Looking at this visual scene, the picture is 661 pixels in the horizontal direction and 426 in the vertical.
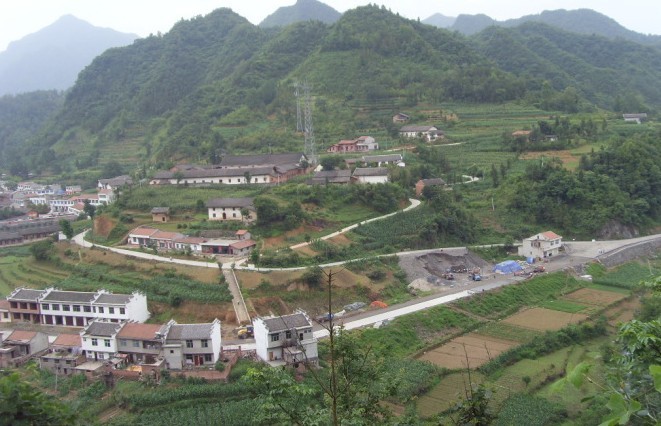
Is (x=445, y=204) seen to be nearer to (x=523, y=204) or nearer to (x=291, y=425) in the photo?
(x=523, y=204)

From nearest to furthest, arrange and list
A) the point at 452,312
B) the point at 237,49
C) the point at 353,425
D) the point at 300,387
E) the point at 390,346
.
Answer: the point at 353,425 → the point at 300,387 → the point at 390,346 → the point at 452,312 → the point at 237,49

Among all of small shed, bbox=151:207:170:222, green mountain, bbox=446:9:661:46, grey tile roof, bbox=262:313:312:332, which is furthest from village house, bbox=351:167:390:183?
green mountain, bbox=446:9:661:46

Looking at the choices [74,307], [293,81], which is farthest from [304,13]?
[74,307]

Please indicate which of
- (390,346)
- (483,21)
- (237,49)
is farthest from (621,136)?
(483,21)

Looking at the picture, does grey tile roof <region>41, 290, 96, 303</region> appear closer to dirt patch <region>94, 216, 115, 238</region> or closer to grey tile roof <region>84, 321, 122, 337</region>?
grey tile roof <region>84, 321, 122, 337</region>

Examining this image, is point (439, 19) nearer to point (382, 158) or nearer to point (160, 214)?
point (382, 158)
